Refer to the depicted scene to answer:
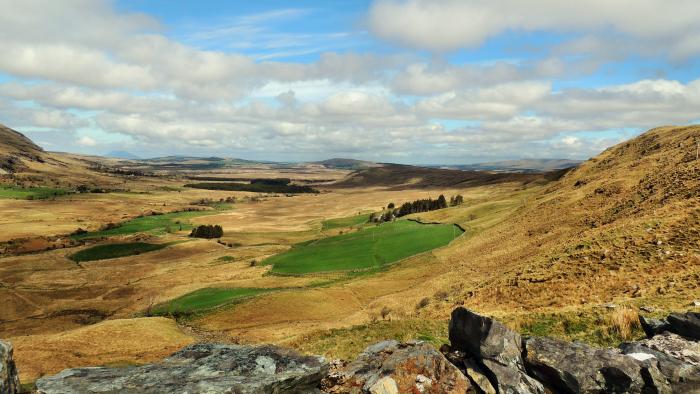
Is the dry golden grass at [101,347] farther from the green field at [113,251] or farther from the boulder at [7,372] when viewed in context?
the green field at [113,251]

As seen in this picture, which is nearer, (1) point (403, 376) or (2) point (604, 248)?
(1) point (403, 376)

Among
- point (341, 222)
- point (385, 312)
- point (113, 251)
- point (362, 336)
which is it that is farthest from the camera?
point (341, 222)

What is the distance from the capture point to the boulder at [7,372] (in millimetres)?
10773

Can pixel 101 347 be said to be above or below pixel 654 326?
below

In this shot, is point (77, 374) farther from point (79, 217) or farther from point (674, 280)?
point (79, 217)

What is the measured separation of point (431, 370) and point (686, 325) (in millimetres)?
10224

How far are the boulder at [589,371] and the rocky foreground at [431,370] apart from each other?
0.03m

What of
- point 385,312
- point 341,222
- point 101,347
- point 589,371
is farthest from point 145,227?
point 589,371

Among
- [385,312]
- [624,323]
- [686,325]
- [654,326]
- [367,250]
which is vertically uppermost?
[686,325]

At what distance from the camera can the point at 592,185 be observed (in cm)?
7344

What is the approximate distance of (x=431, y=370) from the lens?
1378cm

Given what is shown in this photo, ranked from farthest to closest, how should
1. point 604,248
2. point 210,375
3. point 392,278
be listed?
point 392,278 < point 604,248 < point 210,375

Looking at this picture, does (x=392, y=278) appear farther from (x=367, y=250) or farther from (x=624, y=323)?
(x=624, y=323)

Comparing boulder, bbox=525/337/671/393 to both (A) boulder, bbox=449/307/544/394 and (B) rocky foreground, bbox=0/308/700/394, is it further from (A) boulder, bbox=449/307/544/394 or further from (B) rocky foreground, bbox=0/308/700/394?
(A) boulder, bbox=449/307/544/394
